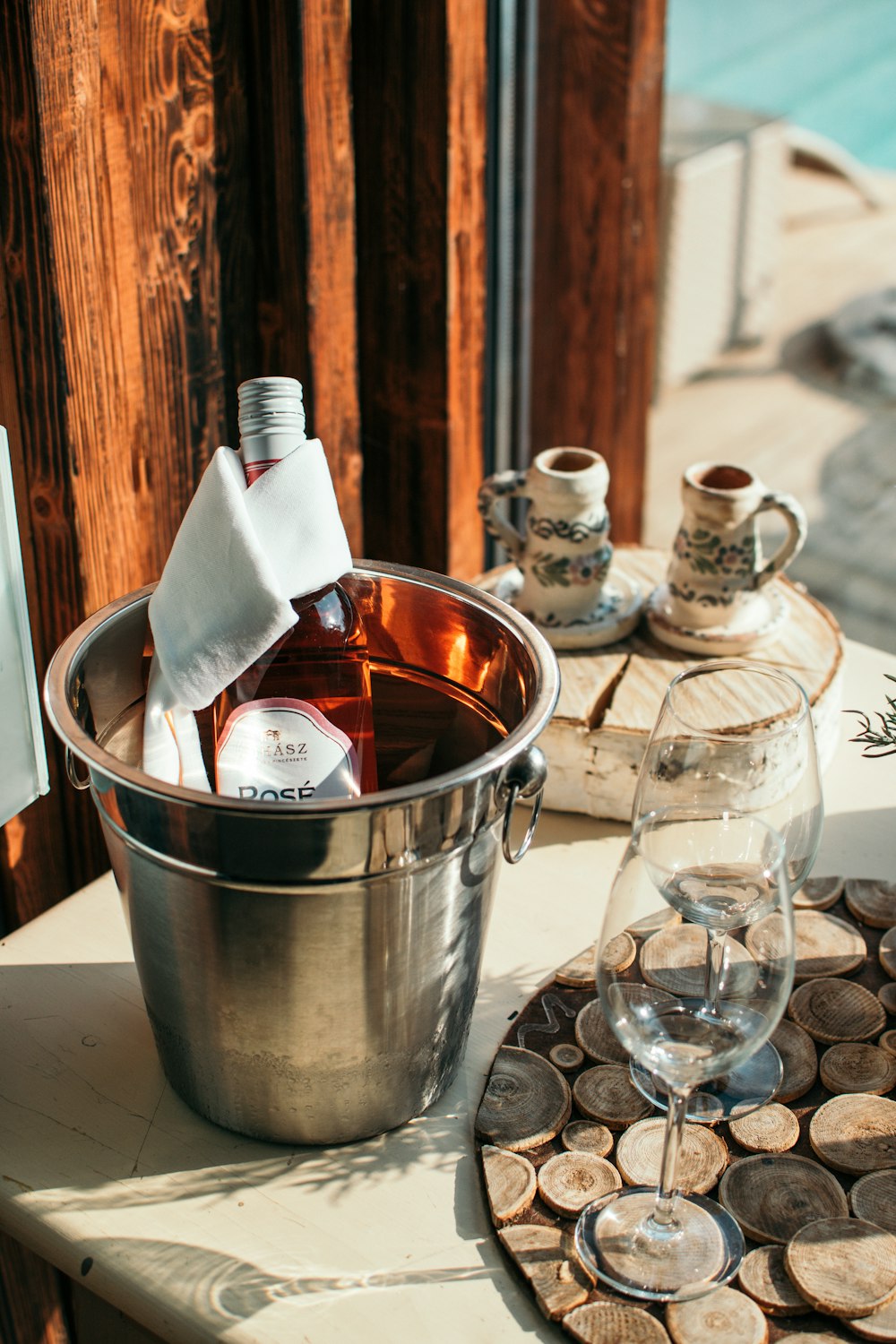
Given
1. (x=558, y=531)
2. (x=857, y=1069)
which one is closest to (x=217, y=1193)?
(x=857, y=1069)

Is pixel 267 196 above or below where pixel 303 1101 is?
above

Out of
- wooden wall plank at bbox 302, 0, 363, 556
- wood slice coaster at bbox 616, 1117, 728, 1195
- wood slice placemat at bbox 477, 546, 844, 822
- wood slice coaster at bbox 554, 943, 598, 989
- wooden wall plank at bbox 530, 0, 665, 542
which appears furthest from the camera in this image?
wooden wall plank at bbox 530, 0, 665, 542

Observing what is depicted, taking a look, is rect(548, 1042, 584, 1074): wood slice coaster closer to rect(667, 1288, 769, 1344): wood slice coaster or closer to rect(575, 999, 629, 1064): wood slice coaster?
rect(575, 999, 629, 1064): wood slice coaster

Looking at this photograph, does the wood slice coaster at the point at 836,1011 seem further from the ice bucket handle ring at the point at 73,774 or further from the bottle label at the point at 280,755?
the ice bucket handle ring at the point at 73,774

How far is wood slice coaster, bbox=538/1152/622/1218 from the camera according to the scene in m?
0.61

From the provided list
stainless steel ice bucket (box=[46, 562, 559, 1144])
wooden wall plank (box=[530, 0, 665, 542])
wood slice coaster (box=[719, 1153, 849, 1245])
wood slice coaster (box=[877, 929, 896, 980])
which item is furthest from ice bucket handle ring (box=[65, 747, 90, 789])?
wooden wall plank (box=[530, 0, 665, 542])

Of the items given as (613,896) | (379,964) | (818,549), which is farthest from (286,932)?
(818,549)

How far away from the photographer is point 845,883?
2.81 feet

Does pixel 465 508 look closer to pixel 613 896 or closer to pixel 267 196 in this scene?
pixel 267 196

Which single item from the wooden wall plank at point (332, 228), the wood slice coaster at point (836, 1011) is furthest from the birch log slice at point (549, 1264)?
the wooden wall plank at point (332, 228)

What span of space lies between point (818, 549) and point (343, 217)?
7.60 ft

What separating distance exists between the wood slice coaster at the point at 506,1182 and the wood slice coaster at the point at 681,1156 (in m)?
0.05

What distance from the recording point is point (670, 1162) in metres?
0.57

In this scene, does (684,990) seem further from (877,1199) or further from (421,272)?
(421,272)
